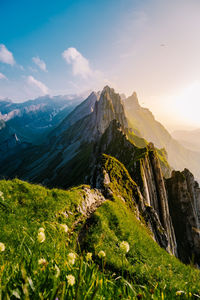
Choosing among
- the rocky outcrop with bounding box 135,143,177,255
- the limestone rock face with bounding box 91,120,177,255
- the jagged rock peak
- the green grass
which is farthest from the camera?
the jagged rock peak

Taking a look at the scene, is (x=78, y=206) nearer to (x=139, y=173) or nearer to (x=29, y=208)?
(x=29, y=208)

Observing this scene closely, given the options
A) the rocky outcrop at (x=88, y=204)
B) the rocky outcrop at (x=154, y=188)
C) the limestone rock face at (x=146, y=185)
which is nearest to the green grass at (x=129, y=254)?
the rocky outcrop at (x=88, y=204)

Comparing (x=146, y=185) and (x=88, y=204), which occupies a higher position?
(x=146, y=185)

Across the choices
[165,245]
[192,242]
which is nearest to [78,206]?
[165,245]

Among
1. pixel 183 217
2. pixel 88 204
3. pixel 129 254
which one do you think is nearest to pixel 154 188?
pixel 183 217

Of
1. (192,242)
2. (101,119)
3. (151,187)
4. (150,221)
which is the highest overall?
(101,119)

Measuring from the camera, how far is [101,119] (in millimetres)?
150000

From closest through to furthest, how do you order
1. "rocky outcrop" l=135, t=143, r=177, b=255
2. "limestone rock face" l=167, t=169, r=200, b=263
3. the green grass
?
1. the green grass
2. "rocky outcrop" l=135, t=143, r=177, b=255
3. "limestone rock face" l=167, t=169, r=200, b=263

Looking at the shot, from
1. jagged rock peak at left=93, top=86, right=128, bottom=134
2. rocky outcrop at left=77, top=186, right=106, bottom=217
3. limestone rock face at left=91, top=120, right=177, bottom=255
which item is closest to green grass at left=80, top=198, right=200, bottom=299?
rocky outcrop at left=77, top=186, right=106, bottom=217

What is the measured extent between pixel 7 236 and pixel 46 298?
5.91 meters

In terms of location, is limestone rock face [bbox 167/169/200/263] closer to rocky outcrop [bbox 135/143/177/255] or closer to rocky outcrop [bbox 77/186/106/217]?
rocky outcrop [bbox 135/143/177/255]

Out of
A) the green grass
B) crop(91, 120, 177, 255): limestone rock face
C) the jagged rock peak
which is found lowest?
the green grass

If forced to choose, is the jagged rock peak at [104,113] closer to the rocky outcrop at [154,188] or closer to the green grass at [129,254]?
the rocky outcrop at [154,188]

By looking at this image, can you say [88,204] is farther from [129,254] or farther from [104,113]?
[104,113]
